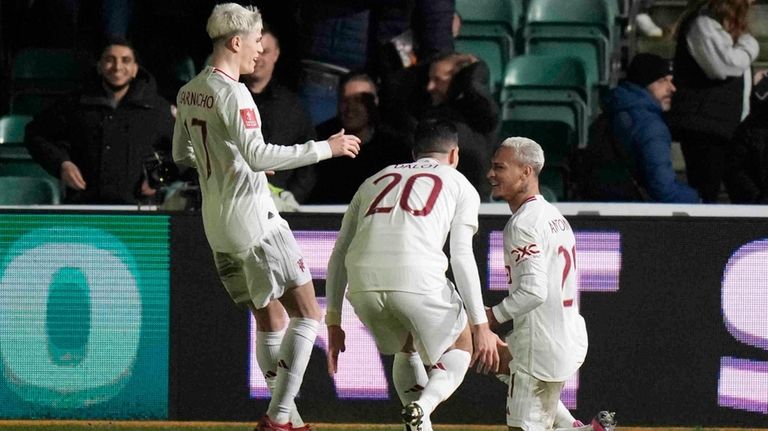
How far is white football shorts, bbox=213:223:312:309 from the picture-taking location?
7273 mm

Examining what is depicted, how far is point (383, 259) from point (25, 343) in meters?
2.87

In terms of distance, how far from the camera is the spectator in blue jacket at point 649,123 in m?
10.4

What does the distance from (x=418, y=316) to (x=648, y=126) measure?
4211 mm

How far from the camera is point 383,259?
22.2 feet

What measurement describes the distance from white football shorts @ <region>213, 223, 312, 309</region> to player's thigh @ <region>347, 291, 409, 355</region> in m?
0.50

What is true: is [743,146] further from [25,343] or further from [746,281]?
[25,343]

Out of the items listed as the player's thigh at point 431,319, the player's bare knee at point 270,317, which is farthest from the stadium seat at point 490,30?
the player's thigh at point 431,319

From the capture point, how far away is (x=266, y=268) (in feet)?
23.8

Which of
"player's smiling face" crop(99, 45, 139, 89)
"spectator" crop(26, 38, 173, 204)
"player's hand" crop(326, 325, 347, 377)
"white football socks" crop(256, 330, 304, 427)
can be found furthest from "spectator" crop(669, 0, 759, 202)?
"player's hand" crop(326, 325, 347, 377)

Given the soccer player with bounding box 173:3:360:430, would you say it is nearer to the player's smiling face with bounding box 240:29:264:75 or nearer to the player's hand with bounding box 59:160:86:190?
the player's smiling face with bounding box 240:29:264:75

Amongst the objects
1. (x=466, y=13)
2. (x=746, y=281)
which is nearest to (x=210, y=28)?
(x=746, y=281)

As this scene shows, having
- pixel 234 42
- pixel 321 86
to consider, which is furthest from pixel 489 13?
pixel 234 42

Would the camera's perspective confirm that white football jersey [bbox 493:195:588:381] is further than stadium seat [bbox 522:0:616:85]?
No

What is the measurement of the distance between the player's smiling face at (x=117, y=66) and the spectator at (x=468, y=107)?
1908mm
